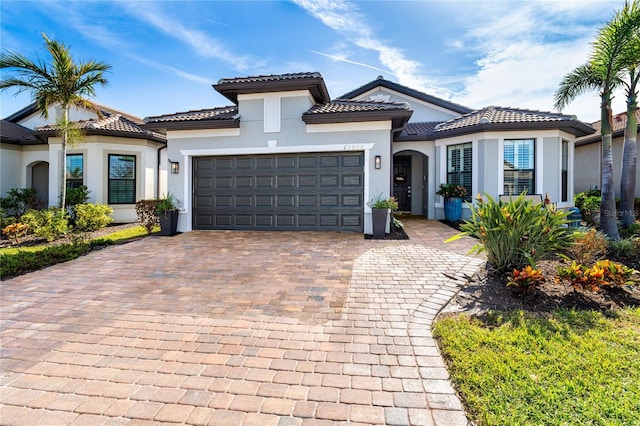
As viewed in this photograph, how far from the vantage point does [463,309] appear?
14.0ft

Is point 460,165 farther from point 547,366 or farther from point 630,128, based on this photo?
point 547,366

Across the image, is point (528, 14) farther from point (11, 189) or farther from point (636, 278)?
point (11, 189)

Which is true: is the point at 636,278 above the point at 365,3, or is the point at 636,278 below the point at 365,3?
below

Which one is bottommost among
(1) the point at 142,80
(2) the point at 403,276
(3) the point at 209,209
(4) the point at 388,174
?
(2) the point at 403,276

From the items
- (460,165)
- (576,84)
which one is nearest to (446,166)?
(460,165)

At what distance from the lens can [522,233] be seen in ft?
16.9

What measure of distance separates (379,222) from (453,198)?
→ 468cm

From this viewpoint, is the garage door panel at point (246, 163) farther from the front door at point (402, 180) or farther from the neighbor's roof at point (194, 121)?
the front door at point (402, 180)

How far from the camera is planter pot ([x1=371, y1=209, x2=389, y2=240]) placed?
9.03 m

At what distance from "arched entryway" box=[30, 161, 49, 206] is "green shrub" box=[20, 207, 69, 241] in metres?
6.08

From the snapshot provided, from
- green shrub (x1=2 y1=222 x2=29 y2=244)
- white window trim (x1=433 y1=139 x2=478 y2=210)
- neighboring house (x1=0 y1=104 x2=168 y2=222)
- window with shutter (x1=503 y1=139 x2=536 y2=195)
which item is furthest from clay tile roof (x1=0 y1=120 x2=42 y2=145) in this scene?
window with shutter (x1=503 y1=139 x2=536 y2=195)

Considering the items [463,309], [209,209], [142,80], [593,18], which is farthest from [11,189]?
[593,18]

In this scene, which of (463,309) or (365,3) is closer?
(463,309)

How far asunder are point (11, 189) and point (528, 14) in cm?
2129
